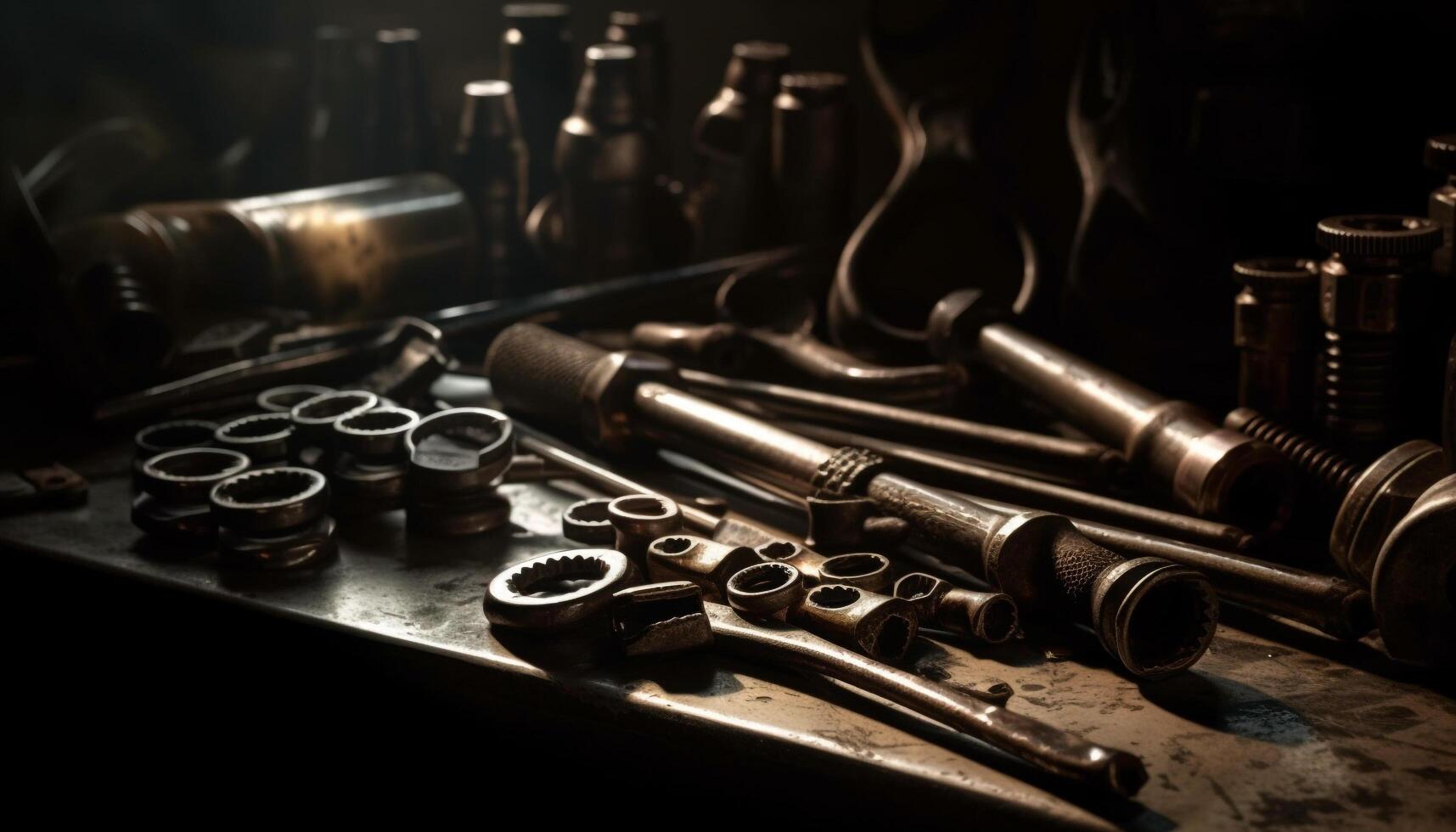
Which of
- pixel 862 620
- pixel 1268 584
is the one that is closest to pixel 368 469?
pixel 862 620

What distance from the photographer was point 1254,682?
3.69 ft

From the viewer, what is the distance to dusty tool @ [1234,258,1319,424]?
4.65 feet

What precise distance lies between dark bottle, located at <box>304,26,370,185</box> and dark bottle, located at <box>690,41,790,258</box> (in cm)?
71

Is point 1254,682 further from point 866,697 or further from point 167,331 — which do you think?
point 167,331

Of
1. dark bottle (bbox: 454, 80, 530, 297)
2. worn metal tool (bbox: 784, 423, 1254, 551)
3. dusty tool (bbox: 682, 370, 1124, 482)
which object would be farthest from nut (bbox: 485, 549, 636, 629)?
dark bottle (bbox: 454, 80, 530, 297)

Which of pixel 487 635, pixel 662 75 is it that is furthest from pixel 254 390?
pixel 662 75

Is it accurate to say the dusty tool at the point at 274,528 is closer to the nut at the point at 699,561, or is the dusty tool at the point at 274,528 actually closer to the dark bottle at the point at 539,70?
the nut at the point at 699,561

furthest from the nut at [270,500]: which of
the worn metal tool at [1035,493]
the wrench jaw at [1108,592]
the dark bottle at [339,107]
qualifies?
the dark bottle at [339,107]

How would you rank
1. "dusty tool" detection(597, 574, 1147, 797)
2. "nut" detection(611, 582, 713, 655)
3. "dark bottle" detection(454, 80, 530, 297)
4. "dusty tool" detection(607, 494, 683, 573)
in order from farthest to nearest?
1. "dark bottle" detection(454, 80, 530, 297)
2. "dusty tool" detection(607, 494, 683, 573)
3. "nut" detection(611, 582, 713, 655)
4. "dusty tool" detection(597, 574, 1147, 797)

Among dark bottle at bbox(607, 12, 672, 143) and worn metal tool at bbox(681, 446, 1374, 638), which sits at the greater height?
dark bottle at bbox(607, 12, 672, 143)

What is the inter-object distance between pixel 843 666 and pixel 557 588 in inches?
14.7

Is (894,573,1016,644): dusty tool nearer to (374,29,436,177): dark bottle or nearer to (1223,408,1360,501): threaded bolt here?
(1223,408,1360,501): threaded bolt

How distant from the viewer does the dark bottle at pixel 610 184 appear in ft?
7.25

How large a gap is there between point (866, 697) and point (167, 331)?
1.28 metres
